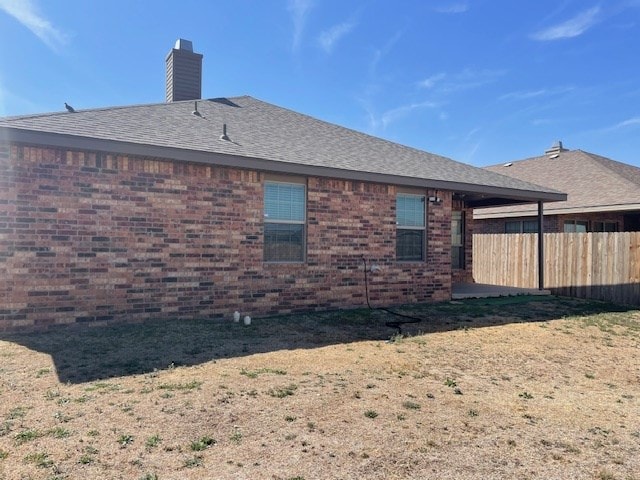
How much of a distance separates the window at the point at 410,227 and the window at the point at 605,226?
387 inches

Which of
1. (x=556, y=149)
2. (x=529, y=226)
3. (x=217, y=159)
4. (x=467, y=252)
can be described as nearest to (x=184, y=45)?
(x=217, y=159)

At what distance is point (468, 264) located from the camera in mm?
14812

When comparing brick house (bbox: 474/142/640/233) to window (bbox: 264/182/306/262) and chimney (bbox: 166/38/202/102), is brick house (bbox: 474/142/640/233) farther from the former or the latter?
chimney (bbox: 166/38/202/102)

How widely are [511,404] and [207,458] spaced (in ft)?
9.76

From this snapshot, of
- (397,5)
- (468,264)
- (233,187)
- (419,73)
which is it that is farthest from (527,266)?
(233,187)

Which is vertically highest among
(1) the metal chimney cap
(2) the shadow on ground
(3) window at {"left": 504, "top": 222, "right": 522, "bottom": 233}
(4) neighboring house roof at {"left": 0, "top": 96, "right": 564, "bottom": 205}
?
(1) the metal chimney cap

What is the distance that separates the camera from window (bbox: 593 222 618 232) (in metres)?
16.7

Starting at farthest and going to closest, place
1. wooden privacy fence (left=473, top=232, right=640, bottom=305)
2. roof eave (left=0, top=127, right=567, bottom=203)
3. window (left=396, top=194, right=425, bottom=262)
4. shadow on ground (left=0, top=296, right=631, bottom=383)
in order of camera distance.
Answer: wooden privacy fence (left=473, top=232, right=640, bottom=305)
window (left=396, top=194, right=425, bottom=262)
roof eave (left=0, top=127, right=567, bottom=203)
shadow on ground (left=0, top=296, right=631, bottom=383)

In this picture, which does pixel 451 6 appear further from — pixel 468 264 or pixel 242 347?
pixel 242 347

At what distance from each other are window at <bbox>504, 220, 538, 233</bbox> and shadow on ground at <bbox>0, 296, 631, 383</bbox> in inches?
272

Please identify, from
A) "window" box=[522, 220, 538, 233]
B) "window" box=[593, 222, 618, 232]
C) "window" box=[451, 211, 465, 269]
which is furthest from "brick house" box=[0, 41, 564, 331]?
"window" box=[593, 222, 618, 232]

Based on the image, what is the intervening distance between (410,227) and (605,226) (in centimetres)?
1084

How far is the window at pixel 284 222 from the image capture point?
28.3 feet

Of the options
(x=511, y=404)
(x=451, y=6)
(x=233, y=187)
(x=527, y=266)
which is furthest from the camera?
(x=527, y=266)
